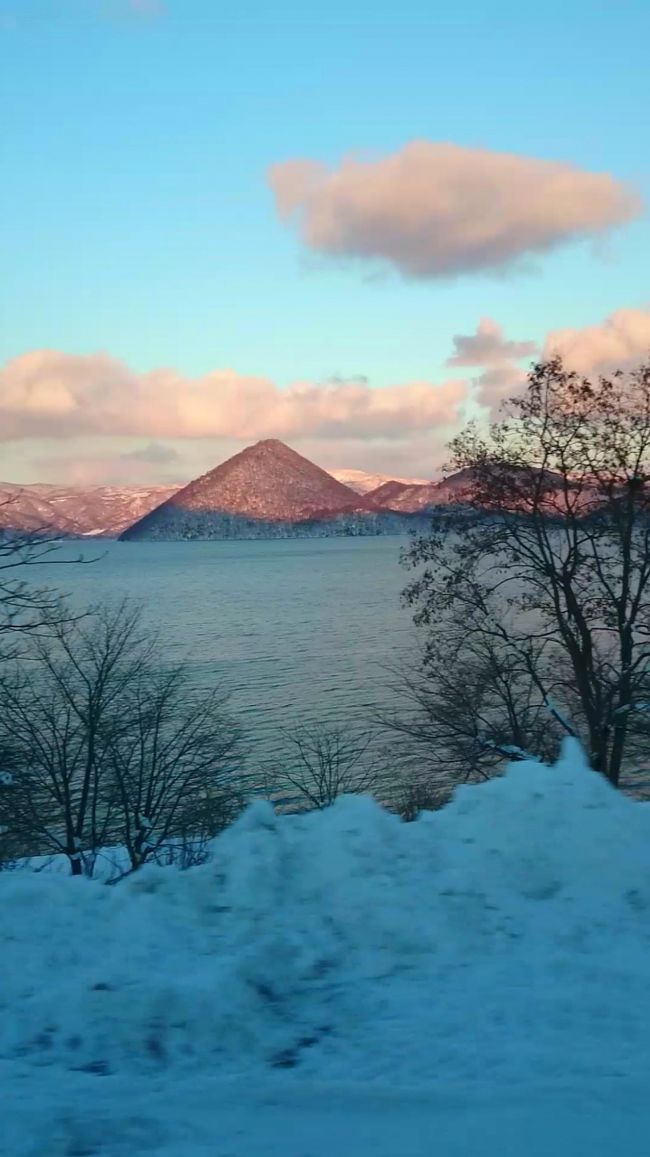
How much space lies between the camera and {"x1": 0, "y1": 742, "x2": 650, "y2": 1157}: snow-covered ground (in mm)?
3506

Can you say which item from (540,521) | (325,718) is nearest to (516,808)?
(540,521)

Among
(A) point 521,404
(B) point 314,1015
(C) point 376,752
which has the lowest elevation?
(C) point 376,752

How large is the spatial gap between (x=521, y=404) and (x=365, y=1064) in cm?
1509

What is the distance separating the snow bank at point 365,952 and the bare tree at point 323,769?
1432 cm

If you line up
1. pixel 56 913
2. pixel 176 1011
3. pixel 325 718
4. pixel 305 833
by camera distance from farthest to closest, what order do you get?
pixel 325 718, pixel 305 833, pixel 56 913, pixel 176 1011

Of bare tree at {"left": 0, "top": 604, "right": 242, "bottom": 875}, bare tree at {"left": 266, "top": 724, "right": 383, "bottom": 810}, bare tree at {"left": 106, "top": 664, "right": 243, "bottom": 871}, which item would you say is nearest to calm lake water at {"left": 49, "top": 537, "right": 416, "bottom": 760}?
bare tree at {"left": 266, "top": 724, "right": 383, "bottom": 810}

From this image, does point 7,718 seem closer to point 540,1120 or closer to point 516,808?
point 516,808

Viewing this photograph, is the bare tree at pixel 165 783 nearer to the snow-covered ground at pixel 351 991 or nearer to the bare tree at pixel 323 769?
the bare tree at pixel 323 769

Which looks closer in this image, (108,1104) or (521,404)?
(108,1104)

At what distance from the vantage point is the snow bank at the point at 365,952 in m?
4.04

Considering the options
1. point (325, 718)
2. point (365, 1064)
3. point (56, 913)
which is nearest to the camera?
point (365, 1064)

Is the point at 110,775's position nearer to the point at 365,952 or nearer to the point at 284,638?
the point at 365,952

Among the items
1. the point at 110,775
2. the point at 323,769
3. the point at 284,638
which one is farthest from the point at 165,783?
the point at 284,638

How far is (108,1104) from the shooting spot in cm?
363
